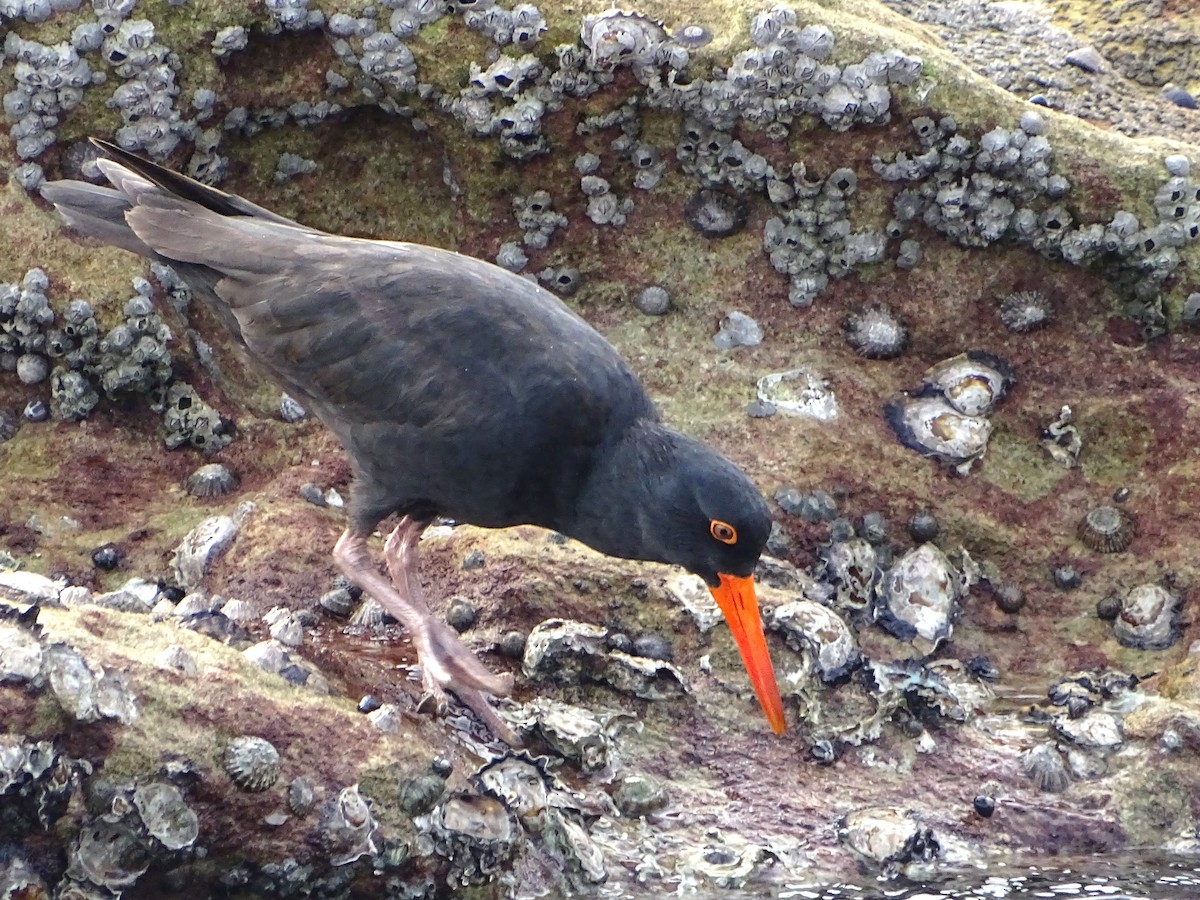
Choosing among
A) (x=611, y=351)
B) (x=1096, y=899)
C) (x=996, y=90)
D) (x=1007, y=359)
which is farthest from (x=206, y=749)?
(x=996, y=90)

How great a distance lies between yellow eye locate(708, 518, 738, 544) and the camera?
4031 mm

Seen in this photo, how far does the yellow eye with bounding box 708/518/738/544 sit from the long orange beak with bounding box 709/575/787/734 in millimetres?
136

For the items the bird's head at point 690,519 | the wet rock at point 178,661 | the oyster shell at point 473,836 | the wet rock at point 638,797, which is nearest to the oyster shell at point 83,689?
the wet rock at point 178,661

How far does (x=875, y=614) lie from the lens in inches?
189

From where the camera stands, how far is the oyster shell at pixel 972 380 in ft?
17.5

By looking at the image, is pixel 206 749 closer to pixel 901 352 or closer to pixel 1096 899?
pixel 1096 899

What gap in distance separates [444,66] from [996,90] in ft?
6.96

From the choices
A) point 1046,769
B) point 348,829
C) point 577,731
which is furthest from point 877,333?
point 348,829

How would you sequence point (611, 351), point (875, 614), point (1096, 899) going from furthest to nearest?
point (875, 614)
point (611, 351)
point (1096, 899)

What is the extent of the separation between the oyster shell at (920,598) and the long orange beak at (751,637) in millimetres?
771

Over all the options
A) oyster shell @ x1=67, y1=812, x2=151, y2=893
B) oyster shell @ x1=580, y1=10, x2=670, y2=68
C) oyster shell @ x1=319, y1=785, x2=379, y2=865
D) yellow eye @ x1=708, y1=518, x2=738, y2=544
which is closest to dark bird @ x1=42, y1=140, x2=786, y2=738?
yellow eye @ x1=708, y1=518, x2=738, y2=544

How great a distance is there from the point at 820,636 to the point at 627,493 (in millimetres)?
734

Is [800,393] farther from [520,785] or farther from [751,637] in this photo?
[520,785]

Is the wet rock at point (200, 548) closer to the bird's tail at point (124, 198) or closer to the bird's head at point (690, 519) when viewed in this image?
the bird's tail at point (124, 198)
